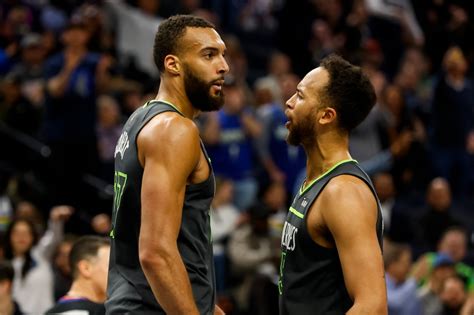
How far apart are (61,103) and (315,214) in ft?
20.3

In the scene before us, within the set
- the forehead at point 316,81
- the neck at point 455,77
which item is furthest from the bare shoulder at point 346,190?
the neck at point 455,77

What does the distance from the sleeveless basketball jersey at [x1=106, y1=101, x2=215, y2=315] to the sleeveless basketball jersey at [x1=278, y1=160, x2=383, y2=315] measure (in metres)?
0.32

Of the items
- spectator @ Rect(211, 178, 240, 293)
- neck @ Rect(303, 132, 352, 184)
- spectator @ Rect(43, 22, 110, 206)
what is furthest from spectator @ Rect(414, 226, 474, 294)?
neck @ Rect(303, 132, 352, 184)

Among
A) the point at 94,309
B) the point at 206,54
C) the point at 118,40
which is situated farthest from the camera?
the point at 118,40

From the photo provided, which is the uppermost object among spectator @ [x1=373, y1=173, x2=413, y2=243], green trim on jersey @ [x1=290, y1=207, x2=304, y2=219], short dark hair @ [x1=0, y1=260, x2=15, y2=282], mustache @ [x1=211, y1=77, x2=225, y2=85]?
mustache @ [x1=211, y1=77, x2=225, y2=85]

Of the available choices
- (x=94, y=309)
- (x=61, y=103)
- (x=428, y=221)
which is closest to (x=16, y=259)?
(x=61, y=103)

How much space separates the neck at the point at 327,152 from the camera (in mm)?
4180

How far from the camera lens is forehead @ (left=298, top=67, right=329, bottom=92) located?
4207 mm

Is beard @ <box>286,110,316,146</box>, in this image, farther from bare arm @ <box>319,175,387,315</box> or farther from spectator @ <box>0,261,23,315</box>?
spectator @ <box>0,261,23,315</box>

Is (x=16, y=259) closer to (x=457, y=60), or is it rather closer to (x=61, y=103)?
(x=61, y=103)

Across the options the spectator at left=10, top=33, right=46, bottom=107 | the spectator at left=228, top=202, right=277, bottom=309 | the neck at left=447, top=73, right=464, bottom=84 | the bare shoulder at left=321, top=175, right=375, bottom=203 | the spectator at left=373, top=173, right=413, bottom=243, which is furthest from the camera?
the neck at left=447, top=73, right=464, bottom=84

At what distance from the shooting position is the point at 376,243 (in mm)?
3900

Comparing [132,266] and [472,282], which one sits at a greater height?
[132,266]

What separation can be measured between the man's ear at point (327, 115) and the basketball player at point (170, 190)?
15.8 inches
